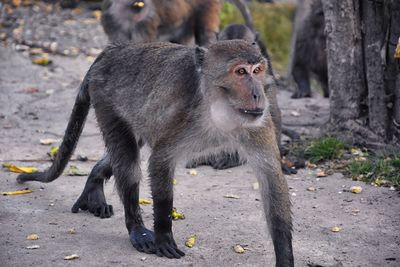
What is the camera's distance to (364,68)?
6.90 metres

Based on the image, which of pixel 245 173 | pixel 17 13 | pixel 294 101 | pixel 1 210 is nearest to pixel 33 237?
pixel 1 210

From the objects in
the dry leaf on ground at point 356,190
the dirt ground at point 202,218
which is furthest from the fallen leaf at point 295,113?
the dry leaf on ground at point 356,190

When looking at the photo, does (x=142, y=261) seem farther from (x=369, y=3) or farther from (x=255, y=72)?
(x=369, y=3)

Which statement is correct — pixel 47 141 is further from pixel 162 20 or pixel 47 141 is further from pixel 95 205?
pixel 95 205

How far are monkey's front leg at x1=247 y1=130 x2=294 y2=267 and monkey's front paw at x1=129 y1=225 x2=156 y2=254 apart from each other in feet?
2.54

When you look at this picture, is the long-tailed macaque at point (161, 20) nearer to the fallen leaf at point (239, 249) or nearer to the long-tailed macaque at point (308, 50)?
the long-tailed macaque at point (308, 50)

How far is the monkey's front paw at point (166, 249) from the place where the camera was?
4.64 metres

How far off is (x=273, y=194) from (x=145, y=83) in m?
1.07

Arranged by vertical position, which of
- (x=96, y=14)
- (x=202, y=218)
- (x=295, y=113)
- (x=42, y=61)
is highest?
(x=96, y=14)

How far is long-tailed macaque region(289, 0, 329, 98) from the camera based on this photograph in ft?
29.8

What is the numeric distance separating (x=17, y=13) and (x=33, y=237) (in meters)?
7.42

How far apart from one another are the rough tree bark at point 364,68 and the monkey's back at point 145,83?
2281mm

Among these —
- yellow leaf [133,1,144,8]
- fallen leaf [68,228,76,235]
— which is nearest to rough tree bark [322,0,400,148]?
yellow leaf [133,1,144,8]

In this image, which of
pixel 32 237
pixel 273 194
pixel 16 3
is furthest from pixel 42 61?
pixel 273 194
